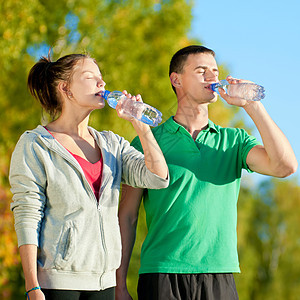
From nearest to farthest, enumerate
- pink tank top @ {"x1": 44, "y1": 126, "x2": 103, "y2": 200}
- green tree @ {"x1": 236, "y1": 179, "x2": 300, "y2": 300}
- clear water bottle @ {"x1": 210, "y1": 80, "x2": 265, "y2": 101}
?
pink tank top @ {"x1": 44, "y1": 126, "x2": 103, "y2": 200} → clear water bottle @ {"x1": 210, "y1": 80, "x2": 265, "y2": 101} → green tree @ {"x1": 236, "y1": 179, "x2": 300, "y2": 300}

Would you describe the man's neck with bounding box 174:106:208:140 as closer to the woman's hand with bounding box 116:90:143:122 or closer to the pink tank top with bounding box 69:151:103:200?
the woman's hand with bounding box 116:90:143:122

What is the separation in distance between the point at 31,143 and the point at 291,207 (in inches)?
899

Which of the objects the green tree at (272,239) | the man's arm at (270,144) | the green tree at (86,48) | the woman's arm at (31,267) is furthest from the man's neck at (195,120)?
the green tree at (272,239)

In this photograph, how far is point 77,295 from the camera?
220 centimetres

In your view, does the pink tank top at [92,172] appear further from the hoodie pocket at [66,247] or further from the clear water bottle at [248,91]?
the clear water bottle at [248,91]

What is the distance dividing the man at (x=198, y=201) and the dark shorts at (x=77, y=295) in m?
0.34

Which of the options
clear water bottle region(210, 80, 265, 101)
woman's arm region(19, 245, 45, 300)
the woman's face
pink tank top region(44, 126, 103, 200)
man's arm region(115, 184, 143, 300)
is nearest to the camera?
woman's arm region(19, 245, 45, 300)

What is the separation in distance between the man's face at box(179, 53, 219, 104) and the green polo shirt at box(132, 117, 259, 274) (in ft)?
0.64

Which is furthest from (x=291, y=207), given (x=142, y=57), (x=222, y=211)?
(x=222, y=211)

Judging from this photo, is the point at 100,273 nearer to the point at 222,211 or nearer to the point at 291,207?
the point at 222,211

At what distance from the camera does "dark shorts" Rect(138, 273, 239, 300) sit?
98.9 inches

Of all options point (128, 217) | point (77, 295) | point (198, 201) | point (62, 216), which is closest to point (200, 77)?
point (198, 201)

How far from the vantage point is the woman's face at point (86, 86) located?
246 centimetres

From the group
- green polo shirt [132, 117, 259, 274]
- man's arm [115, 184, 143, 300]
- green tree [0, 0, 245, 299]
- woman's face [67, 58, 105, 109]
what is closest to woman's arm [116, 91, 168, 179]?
woman's face [67, 58, 105, 109]
